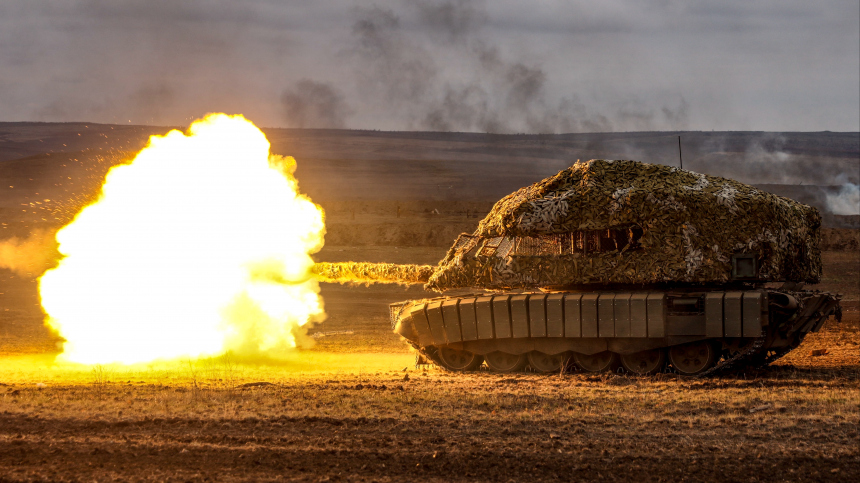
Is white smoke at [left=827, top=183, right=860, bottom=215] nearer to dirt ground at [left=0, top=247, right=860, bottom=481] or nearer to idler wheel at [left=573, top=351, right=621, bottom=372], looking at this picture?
idler wheel at [left=573, top=351, right=621, bottom=372]

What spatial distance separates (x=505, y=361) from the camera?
20438 millimetres

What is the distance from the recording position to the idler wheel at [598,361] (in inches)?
767

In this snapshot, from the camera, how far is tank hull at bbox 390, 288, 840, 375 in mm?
17953

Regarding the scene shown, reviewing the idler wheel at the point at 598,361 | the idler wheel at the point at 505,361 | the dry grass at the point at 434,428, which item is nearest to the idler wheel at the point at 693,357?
the dry grass at the point at 434,428

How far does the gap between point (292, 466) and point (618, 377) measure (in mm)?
9268

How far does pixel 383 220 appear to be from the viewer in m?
62.4

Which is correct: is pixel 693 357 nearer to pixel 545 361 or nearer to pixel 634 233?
pixel 634 233

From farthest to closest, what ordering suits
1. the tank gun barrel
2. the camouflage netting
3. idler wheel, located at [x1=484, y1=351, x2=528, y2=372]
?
the tank gun barrel, idler wheel, located at [x1=484, y1=351, x2=528, y2=372], the camouflage netting

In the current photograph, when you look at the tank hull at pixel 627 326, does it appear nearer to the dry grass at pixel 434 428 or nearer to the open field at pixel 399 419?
the open field at pixel 399 419

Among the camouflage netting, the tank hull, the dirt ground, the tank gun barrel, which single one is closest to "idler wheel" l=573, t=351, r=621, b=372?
the tank hull

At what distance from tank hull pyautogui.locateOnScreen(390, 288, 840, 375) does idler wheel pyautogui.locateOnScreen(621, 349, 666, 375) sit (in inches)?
0.8

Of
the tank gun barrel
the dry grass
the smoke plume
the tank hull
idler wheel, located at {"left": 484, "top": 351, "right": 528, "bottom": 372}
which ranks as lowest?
the dry grass

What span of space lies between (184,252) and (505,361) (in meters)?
8.79

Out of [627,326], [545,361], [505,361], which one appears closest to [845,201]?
[545,361]
